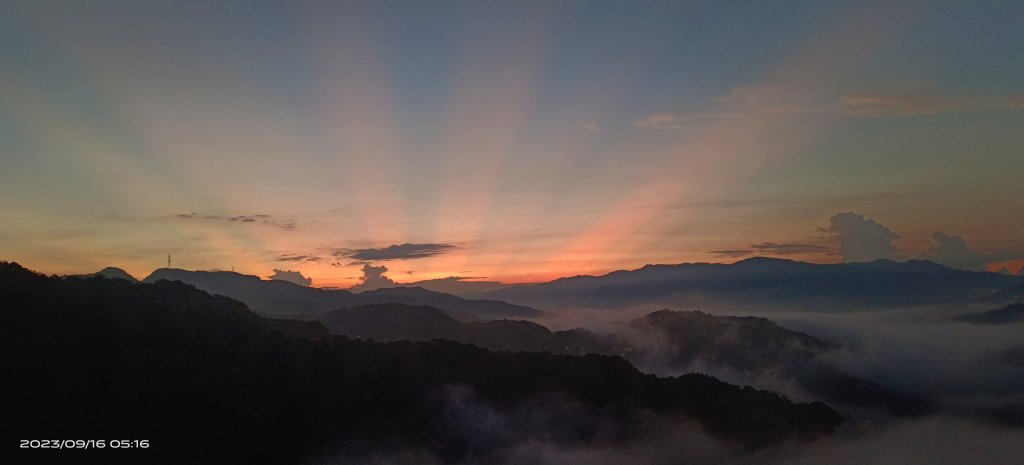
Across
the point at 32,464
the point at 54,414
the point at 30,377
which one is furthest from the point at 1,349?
the point at 32,464

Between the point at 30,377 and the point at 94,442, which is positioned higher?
the point at 30,377

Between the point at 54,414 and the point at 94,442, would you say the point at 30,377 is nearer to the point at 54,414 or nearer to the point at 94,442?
the point at 54,414

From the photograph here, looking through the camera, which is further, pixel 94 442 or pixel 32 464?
pixel 94 442

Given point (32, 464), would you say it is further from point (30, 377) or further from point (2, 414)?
point (30, 377)

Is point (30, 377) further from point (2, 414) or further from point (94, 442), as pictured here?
point (94, 442)

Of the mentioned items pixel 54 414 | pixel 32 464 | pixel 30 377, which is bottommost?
pixel 32 464

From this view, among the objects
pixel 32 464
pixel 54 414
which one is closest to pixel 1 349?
pixel 54 414

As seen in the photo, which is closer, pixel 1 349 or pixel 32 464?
pixel 32 464

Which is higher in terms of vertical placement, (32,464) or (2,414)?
(2,414)

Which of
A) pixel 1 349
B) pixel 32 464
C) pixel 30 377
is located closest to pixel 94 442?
pixel 32 464
